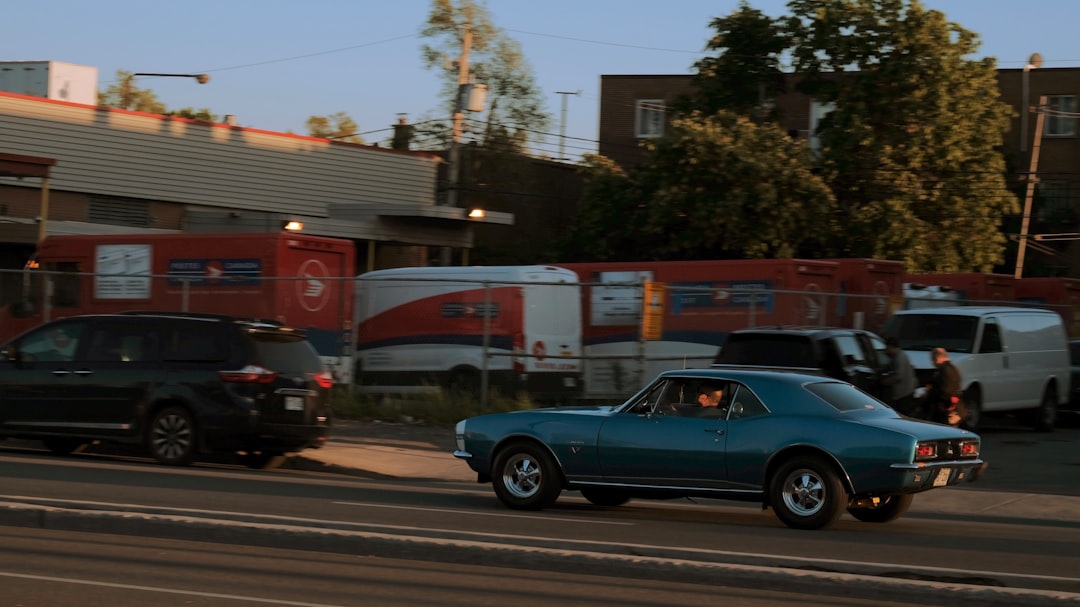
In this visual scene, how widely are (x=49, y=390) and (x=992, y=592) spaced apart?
478 inches

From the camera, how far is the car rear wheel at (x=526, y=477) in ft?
39.4

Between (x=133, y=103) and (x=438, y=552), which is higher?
(x=133, y=103)

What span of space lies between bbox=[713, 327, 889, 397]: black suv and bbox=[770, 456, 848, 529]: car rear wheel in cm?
590

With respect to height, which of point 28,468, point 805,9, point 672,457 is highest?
point 805,9

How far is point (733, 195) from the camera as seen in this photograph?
111 ft

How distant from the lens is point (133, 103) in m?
77.2

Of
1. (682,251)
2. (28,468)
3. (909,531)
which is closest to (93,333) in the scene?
(28,468)

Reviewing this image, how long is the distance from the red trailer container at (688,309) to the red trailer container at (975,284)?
640 centimetres

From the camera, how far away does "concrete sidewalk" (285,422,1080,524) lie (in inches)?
525

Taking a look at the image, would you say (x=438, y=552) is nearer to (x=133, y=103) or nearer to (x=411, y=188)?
(x=411, y=188)

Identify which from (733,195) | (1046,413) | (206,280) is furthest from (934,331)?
(733,195)

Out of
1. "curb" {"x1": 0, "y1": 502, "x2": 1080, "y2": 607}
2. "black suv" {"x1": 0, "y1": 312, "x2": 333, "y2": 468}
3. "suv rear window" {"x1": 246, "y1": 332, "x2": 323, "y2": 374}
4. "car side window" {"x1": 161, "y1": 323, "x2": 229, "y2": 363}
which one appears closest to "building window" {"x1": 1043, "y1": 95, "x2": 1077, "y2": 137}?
"suv rear window" {"x1": 246, "y1": 332, "x2": 323, "y2": 374}

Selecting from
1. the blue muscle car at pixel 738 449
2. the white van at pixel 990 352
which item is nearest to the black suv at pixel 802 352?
the white van at pixel 990 352

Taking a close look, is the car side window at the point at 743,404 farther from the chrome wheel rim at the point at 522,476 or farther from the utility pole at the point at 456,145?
the utility pole at the point at 456,145
